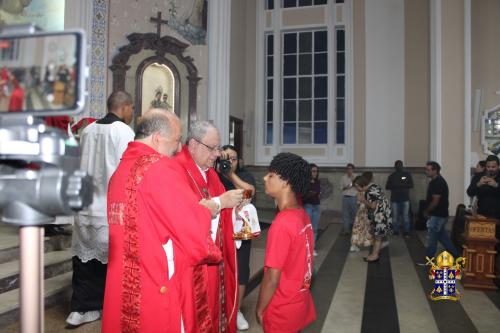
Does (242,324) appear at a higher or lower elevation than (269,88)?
lower

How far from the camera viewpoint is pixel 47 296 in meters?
4.10

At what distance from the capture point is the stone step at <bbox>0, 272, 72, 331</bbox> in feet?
11.9

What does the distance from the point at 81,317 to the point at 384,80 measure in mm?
11969

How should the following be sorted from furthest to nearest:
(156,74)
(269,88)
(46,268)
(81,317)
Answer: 1. (269,88)
2. (156,74)
3. (46,268)
4. (81,317)

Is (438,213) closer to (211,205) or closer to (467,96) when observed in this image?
(211,205)

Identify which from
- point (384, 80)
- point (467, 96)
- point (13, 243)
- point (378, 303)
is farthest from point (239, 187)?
point (384, 80)

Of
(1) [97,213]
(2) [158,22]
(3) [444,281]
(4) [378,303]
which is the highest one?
(2) [158,22]

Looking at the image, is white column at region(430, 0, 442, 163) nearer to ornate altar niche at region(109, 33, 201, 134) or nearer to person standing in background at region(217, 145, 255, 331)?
ornate altar niche at region(109, 33, 201, 134)

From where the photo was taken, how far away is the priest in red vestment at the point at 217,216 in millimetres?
2572

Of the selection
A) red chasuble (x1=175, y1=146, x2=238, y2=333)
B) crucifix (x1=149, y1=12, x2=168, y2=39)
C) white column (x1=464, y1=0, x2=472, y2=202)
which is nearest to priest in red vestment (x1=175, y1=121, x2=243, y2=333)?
red chasuble (x1=175, y1=146, x2=238, y2=333)

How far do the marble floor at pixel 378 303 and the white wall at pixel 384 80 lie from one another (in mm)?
6589

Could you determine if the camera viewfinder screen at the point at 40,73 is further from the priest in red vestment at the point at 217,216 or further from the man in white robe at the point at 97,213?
the man in white robe at the point at 97,213

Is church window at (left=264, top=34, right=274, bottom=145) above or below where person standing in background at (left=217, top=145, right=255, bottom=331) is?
above

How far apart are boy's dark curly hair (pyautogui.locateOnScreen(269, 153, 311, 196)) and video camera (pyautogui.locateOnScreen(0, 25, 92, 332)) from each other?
4.77 feet
